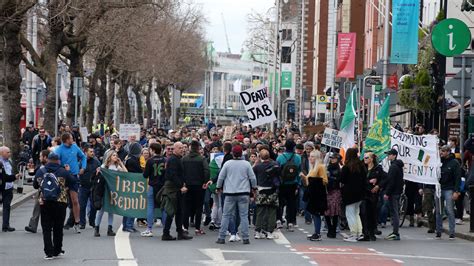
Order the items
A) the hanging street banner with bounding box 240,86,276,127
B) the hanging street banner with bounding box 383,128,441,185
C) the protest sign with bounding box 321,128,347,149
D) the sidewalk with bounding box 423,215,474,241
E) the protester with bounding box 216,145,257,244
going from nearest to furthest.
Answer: the protester with bounding box 216,145,257,244 < the sidewalk with bounding box 423,215,474,241 < the hanging street banner with bounding box 383,128,441,185 < the protest sign with bounding box 321,128,347,149 < the hanging street banner with bounding box 240,86,276,127

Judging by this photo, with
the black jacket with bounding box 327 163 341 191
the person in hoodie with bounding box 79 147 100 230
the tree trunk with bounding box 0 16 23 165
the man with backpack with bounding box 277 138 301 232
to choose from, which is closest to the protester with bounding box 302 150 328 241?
the black jacket with bounding box 327 163 341 191

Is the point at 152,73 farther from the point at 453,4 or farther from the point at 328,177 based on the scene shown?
the point at 328,177

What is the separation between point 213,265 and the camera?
17.7 meters

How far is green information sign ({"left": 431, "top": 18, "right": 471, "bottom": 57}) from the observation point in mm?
27688

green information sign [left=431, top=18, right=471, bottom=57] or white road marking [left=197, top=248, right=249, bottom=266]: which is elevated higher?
green information sign [left=431, top=18, right=471, bottom=57]

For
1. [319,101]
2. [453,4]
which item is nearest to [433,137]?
[453,4]

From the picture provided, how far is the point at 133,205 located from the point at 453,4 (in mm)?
24254

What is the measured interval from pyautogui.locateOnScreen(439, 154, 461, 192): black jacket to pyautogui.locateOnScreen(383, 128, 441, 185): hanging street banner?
0.16 m

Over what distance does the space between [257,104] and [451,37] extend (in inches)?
363

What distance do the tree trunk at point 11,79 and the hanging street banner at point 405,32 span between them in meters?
11.6

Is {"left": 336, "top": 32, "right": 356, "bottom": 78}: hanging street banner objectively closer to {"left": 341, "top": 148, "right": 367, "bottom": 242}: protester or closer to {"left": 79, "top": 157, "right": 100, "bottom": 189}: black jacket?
{"left": 79, "top": 157, "right": 100, "bottom": 189}: black jacket

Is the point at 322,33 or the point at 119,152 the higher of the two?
the point at 322,33

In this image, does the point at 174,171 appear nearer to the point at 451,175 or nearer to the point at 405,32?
the point at 451,175

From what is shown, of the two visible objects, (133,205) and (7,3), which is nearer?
(133,205)
